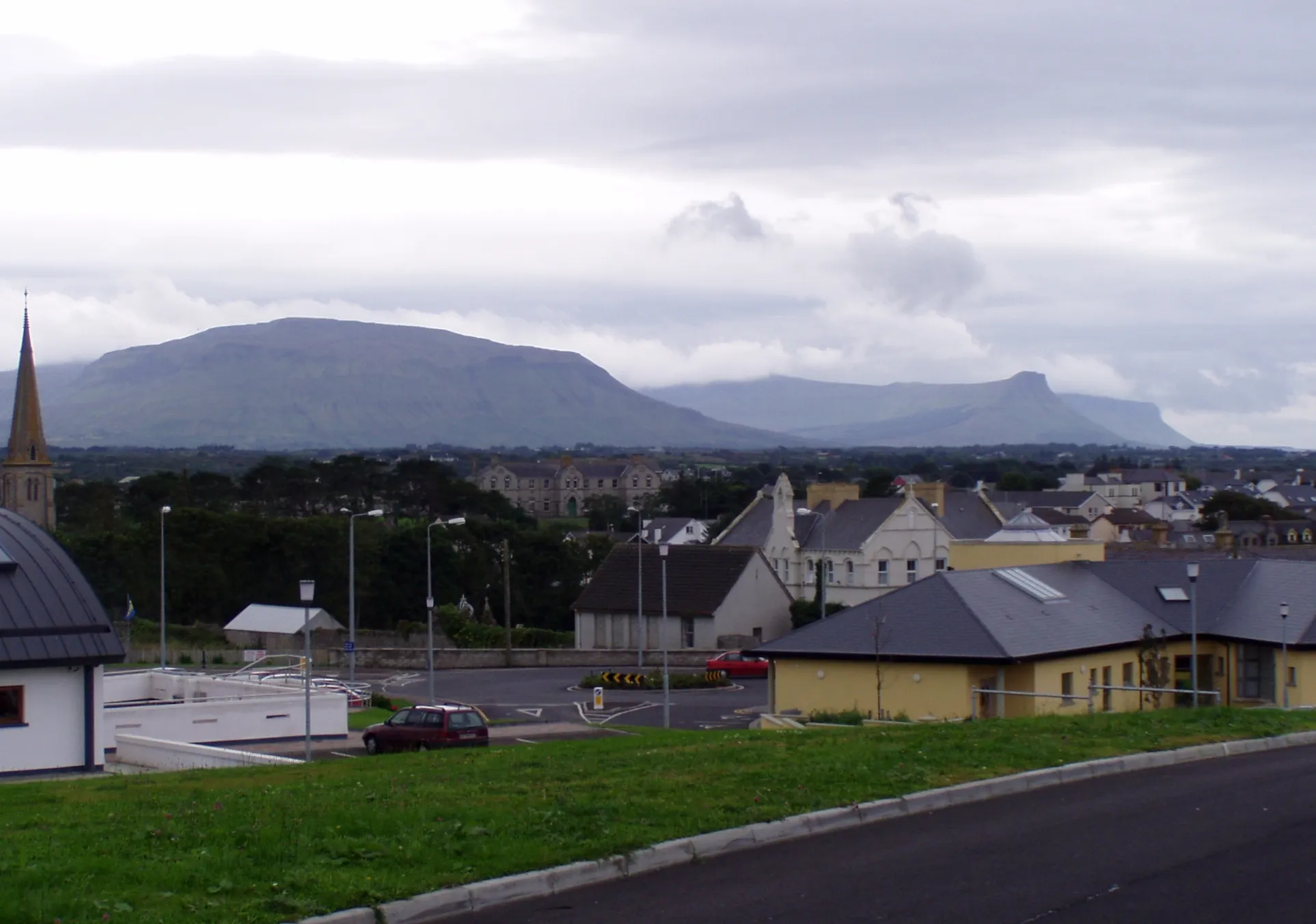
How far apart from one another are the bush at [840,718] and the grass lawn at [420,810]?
246 inches

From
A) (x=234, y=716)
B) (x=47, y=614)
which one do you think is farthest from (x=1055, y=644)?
(x=47, y=614)

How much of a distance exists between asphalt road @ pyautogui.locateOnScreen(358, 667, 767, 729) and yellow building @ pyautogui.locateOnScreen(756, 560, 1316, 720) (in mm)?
8706

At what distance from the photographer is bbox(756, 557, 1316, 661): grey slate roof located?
28.4m

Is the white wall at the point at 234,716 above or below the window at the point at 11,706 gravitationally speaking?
below

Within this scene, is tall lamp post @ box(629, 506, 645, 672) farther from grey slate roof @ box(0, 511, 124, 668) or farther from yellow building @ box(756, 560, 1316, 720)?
grey slate roof @ box(0, 511, 124, 668)

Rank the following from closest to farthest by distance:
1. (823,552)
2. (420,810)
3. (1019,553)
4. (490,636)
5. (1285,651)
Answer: (420,810), (1285,651), (1019,553), (490,636), (823,552)

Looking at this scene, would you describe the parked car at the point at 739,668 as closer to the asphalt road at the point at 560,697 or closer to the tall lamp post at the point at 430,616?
the asphalt road at the point at 560,697

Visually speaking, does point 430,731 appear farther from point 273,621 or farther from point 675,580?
point 675,580

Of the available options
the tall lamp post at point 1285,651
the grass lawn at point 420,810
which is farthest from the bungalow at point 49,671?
the tall lamp post at point 1285,651

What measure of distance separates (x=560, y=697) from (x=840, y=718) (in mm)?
22597

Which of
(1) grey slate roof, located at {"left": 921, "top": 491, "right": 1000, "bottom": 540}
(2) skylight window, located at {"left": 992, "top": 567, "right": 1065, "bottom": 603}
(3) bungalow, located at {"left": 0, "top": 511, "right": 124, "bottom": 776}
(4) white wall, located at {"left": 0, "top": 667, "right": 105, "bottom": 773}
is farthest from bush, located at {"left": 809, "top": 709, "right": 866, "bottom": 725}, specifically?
(1) grey slate roof, located at {"left": 921, "top": 491, "right": 1000, "bottom": 540}

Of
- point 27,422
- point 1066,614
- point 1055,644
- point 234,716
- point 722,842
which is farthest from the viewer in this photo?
point 27,422

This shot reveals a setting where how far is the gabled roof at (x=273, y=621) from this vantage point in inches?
2354

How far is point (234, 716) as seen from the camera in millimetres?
33062
